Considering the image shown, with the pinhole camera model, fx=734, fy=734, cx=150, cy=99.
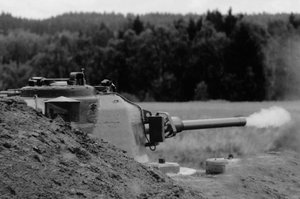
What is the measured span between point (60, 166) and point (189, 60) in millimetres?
63653

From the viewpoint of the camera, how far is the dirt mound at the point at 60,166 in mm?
7164

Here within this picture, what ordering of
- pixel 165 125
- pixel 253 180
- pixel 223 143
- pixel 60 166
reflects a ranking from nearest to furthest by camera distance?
pixel 60 166
pixel 165 125
pixel 253 180
pixel 223 143

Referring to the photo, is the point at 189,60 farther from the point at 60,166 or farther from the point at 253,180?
the point at 60,166

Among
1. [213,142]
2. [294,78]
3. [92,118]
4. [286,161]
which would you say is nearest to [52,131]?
[92,118]

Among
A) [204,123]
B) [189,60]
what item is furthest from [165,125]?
[189,60]

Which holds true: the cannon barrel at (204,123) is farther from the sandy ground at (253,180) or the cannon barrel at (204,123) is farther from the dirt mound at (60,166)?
the dirt mound at (60,166)

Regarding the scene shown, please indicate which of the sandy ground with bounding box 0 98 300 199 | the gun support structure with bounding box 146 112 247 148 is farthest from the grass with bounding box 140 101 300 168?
the sandy ground with bounding box 0 98 300 199

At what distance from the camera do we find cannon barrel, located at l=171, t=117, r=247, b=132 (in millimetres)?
15180

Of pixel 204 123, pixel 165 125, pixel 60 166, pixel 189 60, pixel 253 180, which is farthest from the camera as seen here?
pixel 189 60

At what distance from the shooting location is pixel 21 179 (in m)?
7.09

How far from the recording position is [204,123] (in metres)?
16.5

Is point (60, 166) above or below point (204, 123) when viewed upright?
above

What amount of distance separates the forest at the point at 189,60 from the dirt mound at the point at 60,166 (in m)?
51.4

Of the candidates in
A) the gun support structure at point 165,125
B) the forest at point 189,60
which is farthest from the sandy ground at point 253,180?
the forest at point 189,60
